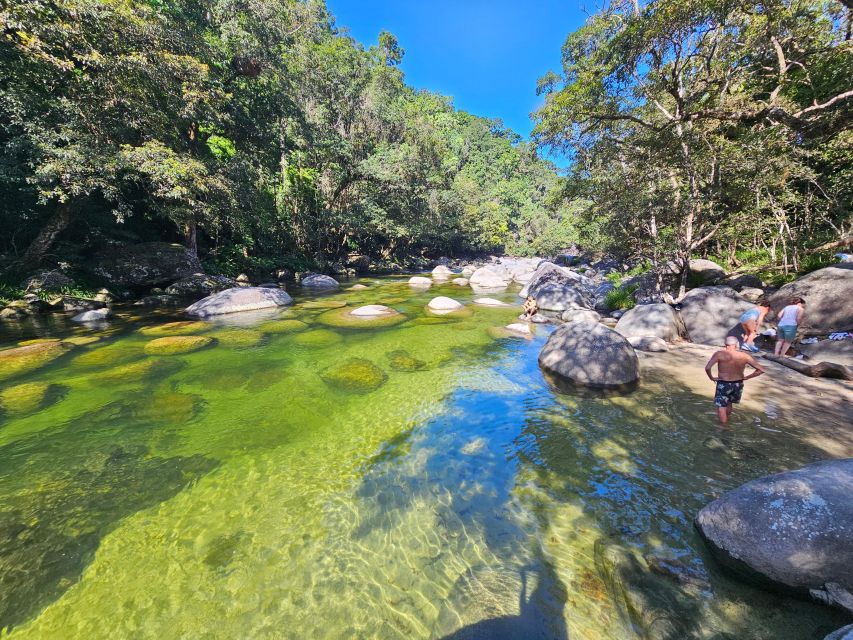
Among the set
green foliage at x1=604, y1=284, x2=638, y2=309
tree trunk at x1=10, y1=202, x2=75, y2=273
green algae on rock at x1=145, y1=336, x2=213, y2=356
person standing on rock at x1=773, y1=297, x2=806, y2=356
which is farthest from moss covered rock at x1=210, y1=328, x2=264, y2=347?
green foliage at x1=604, y1=284, x2=638, y2=309

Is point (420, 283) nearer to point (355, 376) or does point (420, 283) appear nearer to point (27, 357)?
point (355, 376)

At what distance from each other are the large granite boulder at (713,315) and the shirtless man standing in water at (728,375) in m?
4.98

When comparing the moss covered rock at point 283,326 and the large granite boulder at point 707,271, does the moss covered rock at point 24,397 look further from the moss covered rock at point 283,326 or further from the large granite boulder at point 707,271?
the large granite boulder at point 707,271

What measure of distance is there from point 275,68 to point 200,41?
14.1 feet

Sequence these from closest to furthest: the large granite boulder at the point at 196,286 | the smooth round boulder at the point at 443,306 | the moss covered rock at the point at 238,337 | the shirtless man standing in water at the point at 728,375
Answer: the shirtless man standing in water at the point at 728,375 < the moss covered rock at the point at 238,337 < the smooth round boulder at the point at 443,306 < the large granite boulder at the point at 196,286

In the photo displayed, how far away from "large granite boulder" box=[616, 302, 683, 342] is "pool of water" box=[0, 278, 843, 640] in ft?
11.9

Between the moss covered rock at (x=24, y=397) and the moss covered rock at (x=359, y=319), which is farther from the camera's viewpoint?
the moss covered rock at (x=359, y=319)

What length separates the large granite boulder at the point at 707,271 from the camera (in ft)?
40.1

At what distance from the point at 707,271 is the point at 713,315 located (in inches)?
173

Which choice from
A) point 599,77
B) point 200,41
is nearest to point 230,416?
point 599,77

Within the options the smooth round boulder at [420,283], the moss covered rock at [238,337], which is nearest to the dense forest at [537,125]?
the moss covered rock at [238,337]

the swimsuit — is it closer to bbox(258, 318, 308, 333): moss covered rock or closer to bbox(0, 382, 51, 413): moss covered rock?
bbox(258, 318, 308, 333): moss covered rock

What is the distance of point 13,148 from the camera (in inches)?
433

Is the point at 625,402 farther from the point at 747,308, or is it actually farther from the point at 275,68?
the point at 275,68
